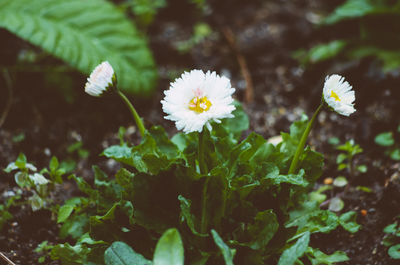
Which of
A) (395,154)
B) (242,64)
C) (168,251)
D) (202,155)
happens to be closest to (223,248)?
(168,251)

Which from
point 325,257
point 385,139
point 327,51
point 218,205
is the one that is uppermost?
point 327,51

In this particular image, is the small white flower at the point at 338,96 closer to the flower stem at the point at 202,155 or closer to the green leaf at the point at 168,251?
the flower stem at the point at 202,155

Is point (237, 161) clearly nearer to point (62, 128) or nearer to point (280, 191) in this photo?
point (280, 191)

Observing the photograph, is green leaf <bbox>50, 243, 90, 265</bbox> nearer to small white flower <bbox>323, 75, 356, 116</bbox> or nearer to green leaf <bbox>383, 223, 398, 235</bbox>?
small white flower <bbox>323, 75, 356, 116</bbox>

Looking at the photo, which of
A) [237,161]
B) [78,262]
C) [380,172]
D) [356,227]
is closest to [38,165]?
[78,262]

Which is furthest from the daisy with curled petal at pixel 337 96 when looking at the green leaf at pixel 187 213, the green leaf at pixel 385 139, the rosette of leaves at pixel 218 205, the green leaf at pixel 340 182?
the green leaf at pixel 385 139

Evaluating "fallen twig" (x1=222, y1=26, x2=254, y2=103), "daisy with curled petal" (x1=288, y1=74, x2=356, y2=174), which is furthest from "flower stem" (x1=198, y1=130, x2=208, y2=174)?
"fallen twig" (x1=222, y1=26, x2=254, y2=103)

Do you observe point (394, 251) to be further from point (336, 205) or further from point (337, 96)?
point (337, 96)

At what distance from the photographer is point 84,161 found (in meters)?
2.31

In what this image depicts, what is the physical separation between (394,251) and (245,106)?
4.29 ft

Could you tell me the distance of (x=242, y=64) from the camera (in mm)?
2943

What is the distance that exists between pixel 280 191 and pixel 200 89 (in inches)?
19.9

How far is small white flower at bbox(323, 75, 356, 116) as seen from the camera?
1.38 metres

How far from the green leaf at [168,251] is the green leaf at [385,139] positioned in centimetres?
130
